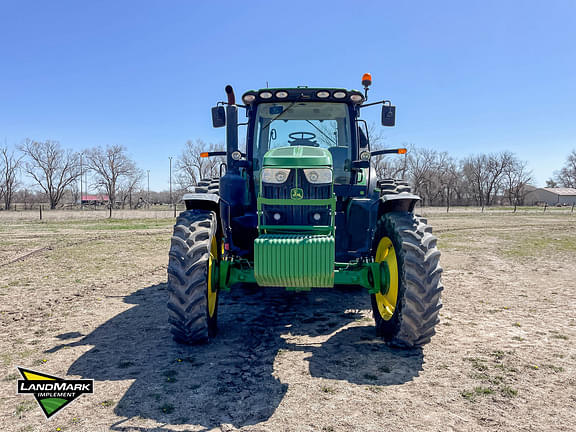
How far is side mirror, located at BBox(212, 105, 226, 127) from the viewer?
521 centimetres

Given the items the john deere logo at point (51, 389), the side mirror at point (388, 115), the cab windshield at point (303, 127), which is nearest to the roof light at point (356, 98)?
the cab windshield at point (303, 127)

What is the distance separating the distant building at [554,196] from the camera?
88.2 meters

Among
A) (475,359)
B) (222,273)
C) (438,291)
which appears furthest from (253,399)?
(475,359)

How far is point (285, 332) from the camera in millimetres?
4684

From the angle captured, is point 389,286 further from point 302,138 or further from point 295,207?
point 302,138

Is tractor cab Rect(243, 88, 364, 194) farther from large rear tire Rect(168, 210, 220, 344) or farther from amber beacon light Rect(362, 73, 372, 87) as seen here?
large rear tire Rect(168, 210, 220, 344)

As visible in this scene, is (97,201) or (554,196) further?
(554,196)

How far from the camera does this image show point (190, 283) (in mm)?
3855

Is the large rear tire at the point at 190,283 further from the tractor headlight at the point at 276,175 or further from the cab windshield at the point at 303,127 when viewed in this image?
the cab windshield at the point at 303,127

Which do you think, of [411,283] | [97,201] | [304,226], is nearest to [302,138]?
[304,226]

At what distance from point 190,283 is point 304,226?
1260 mm

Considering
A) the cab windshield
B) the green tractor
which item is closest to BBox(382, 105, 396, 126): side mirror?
the green tractor

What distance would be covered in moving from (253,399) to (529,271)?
7800 millimetres

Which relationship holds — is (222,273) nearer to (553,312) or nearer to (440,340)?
(440,340)
